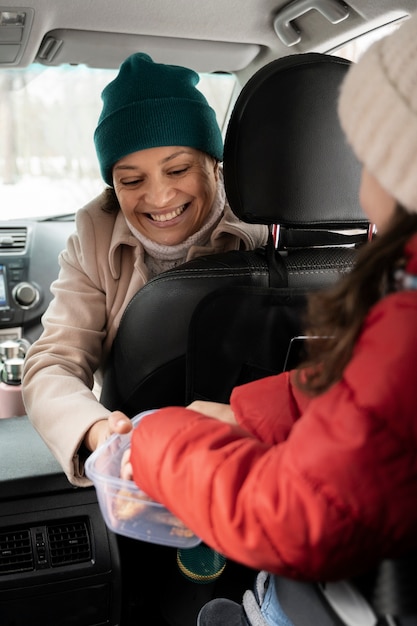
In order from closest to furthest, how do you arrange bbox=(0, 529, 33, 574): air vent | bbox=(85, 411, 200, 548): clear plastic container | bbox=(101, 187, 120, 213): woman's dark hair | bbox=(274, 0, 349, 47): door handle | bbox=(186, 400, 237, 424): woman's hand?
bbox=(85, 411, 200, 548): clear plastic container → bbox=(186, 400, 237, 424): woman's hand → bbox=(0, 529, 33, 574): air vent → bbox=(101, 187, 120, 213): woman's dark hair → bbox=(274, 0, 349, 47): door handle

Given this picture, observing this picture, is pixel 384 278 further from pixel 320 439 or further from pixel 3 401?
pixel 3 401

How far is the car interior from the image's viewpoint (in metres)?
1.40

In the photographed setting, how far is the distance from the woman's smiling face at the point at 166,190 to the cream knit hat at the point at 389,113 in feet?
2.58

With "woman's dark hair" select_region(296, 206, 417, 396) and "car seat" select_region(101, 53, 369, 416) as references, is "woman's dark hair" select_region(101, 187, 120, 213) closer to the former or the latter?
"car seat" select_region(101, 53, 369, 416)

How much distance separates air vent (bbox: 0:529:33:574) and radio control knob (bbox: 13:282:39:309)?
1.30 meters

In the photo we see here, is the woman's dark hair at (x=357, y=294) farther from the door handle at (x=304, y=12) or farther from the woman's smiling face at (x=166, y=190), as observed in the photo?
the door handle at (x=304, y=12)

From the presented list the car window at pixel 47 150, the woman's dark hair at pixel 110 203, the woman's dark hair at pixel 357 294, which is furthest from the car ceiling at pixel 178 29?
the woman's dark hair at pixel 357 294

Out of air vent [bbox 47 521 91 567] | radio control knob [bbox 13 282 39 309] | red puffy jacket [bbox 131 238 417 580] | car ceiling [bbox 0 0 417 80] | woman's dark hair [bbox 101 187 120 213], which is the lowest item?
air vent [bbox 47 521 91 567]

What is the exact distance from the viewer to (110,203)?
71.9 inches

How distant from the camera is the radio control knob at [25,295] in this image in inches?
108

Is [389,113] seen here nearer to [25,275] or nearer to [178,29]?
[178,29]

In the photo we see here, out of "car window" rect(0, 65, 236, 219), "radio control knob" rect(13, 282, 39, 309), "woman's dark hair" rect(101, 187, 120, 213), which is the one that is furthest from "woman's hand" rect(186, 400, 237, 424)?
"car window" rect(0, 65, 236, 219)

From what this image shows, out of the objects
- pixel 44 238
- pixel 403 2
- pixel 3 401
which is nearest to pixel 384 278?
pixel 403 2

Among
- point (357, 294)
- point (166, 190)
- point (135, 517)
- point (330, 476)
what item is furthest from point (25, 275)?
point (330, 476)
